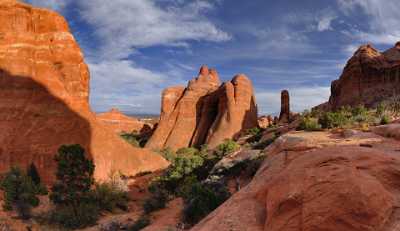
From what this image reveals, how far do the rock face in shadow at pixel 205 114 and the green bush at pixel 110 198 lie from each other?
2205 cm

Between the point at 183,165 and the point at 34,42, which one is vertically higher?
the point at 34,42

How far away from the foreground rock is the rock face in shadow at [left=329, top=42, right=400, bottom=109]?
30.5m

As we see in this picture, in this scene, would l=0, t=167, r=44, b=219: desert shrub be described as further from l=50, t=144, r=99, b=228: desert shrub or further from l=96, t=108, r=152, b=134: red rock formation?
l=96, t=108, r=152, b=134: red rock formation

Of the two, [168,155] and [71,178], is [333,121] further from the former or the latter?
[168,155]

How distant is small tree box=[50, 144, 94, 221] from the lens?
19594mm

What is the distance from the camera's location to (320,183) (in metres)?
5.73

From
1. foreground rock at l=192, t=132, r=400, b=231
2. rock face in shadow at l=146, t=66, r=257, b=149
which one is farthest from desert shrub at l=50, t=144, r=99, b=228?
rock face in shadow at l=146, t=66, r=257, b=149

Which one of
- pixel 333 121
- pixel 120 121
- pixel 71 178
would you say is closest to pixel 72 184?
pixel 71 178

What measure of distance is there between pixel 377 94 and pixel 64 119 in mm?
29735

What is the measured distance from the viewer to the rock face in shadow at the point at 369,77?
35.3m

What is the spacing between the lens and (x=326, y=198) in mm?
5383

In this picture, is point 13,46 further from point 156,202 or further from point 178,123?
point 178,123

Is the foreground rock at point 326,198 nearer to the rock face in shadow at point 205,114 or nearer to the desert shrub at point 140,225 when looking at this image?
the desert shrub at point 140,225

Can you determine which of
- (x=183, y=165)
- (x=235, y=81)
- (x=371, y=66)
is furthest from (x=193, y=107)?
(x=183, y=165)
